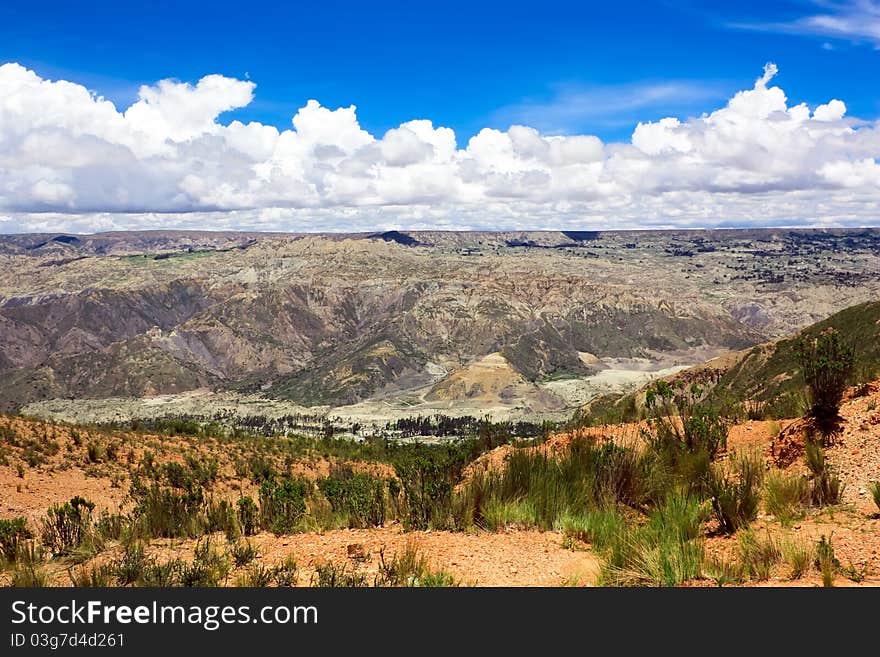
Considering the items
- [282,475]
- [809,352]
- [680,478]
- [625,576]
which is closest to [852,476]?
[680,478]

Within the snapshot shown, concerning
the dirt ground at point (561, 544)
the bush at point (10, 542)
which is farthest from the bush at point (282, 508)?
the bush at point (10, 542)

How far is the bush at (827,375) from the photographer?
38.6ft

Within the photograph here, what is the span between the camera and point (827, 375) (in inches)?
468

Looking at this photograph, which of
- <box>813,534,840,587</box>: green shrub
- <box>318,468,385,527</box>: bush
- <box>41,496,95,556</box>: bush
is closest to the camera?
<box>813,534,840,587</box>: green shrub

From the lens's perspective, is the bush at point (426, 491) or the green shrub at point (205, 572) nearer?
the green shrub at point (205, 572)

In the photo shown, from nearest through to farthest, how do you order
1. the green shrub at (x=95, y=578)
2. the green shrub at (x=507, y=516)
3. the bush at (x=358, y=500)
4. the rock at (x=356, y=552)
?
the green shrub at (x=95, y=578), the rock at (x=356, y=552), the green shrub at (x=507, y=516), the bush at (x=358, y=500)

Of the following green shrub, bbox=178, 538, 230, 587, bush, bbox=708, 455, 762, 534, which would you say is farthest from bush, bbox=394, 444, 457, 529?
bush, bbox=708, 455, 762, 534

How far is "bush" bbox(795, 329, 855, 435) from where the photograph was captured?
11.8 metres

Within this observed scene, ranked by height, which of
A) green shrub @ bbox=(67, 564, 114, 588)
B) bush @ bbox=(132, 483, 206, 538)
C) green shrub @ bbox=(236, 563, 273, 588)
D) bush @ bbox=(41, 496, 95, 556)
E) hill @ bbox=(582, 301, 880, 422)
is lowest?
hill @ bbox=(582, 301, 880, 422)

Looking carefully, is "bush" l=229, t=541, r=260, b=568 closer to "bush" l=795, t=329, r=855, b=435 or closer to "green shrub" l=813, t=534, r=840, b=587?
"green shrub" l=813, t=534, r=840, b=587

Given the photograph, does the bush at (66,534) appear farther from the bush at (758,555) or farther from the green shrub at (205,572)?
the bush at (758,555)

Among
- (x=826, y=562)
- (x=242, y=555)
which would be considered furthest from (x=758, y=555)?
(x=242, y=555)

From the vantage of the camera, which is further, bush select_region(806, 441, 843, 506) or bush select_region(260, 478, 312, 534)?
bush select_region(260, 478, 312, 534)

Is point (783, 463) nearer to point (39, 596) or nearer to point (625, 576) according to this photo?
point (625, 576)
